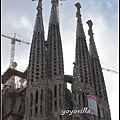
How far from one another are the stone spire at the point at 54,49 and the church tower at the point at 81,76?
143 inches

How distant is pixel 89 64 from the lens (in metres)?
55.9

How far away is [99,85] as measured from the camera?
179 feet

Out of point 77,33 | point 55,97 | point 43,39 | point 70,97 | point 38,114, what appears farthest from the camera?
point 77,33

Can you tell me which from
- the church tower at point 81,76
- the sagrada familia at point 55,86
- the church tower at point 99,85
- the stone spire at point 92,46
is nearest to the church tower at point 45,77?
the sagrada familia at point 55,86

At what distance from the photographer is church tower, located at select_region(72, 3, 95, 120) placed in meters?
47.4

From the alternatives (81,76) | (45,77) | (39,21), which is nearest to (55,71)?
(45,77)

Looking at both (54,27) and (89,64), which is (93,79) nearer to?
(89,64)

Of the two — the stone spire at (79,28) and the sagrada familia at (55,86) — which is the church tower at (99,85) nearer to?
the sagrada familia at (55,86)

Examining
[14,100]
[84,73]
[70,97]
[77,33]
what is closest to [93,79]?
[84,73]

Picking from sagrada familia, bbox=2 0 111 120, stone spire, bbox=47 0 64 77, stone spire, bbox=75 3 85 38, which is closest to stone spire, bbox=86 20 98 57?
sagrada familia, bbox=2 0 111 120

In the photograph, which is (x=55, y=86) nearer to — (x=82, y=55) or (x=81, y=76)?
(x=81, y=76)

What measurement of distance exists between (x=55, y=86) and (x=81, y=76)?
6.80 metres

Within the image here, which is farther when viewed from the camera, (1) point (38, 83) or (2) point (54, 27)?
(2) point (54, 27)

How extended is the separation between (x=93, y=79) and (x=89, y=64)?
3.00 meters
